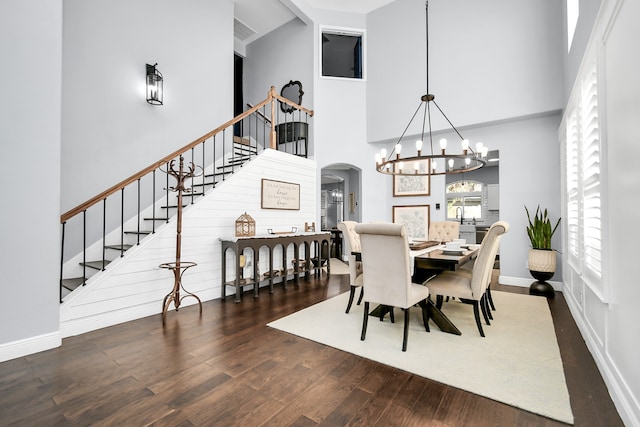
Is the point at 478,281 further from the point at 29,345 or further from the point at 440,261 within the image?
the point at 29,345

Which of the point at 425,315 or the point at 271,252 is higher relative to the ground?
the point at 271,252

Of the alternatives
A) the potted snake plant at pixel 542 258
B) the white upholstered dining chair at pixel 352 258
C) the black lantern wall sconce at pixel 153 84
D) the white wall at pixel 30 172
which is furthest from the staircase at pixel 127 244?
the potted snake plant at pixel 542 258

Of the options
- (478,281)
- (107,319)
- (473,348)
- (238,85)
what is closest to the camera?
(473,348)

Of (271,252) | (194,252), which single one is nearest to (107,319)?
(194,252)

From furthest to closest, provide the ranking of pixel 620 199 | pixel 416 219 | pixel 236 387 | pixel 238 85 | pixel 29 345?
pixel 238 85 → pixel 416 219 → pixel 29 345 → pixel 236 387 → pixel 620 199

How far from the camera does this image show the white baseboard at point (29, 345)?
7.59ft

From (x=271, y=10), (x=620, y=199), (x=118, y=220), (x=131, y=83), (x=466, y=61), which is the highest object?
(x=271, y=10)

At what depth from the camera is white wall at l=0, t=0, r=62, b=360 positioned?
2.33 m

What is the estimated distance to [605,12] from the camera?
1.92 m

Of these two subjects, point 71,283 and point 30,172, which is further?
point 71,283

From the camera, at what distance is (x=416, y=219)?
20.6 ft

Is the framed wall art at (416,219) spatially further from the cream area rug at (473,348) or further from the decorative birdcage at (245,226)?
the decorative birdcage at (245,226)

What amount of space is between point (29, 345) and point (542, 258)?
5.75 meters

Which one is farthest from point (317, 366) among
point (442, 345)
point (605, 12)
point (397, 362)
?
point (605, 12)
